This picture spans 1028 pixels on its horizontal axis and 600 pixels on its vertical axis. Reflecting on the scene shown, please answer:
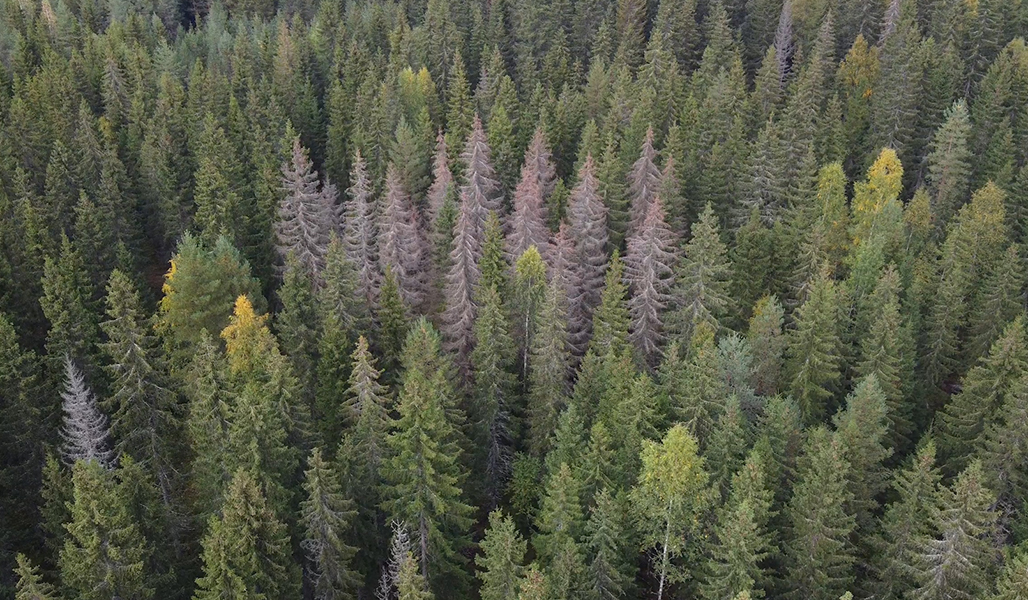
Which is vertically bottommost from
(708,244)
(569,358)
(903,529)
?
(569,358)

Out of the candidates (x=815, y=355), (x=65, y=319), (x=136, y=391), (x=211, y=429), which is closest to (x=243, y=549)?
(x=211, y=429)

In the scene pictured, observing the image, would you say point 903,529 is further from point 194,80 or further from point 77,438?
point 194,80

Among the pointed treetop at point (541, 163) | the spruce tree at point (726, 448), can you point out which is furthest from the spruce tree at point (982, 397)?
the pointed treetop at point (541, 163)

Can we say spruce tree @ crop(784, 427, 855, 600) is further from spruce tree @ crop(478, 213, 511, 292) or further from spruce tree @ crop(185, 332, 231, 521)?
spruce tree @ crop(185, 332, 231, 521)

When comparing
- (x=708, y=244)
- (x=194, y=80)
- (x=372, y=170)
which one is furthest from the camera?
(x=194, y=80)

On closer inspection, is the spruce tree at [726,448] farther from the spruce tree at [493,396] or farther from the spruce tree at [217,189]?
the spruce tree at [217,189]

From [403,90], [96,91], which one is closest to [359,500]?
[403,90]

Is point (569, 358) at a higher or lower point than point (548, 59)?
lower

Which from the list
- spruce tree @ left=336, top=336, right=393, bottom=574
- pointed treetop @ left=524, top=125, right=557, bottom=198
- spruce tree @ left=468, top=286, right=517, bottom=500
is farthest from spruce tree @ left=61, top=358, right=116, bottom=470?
pointed treetop @ left=524, top=125, right=557, bottom=198

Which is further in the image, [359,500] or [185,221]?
[185,221]
